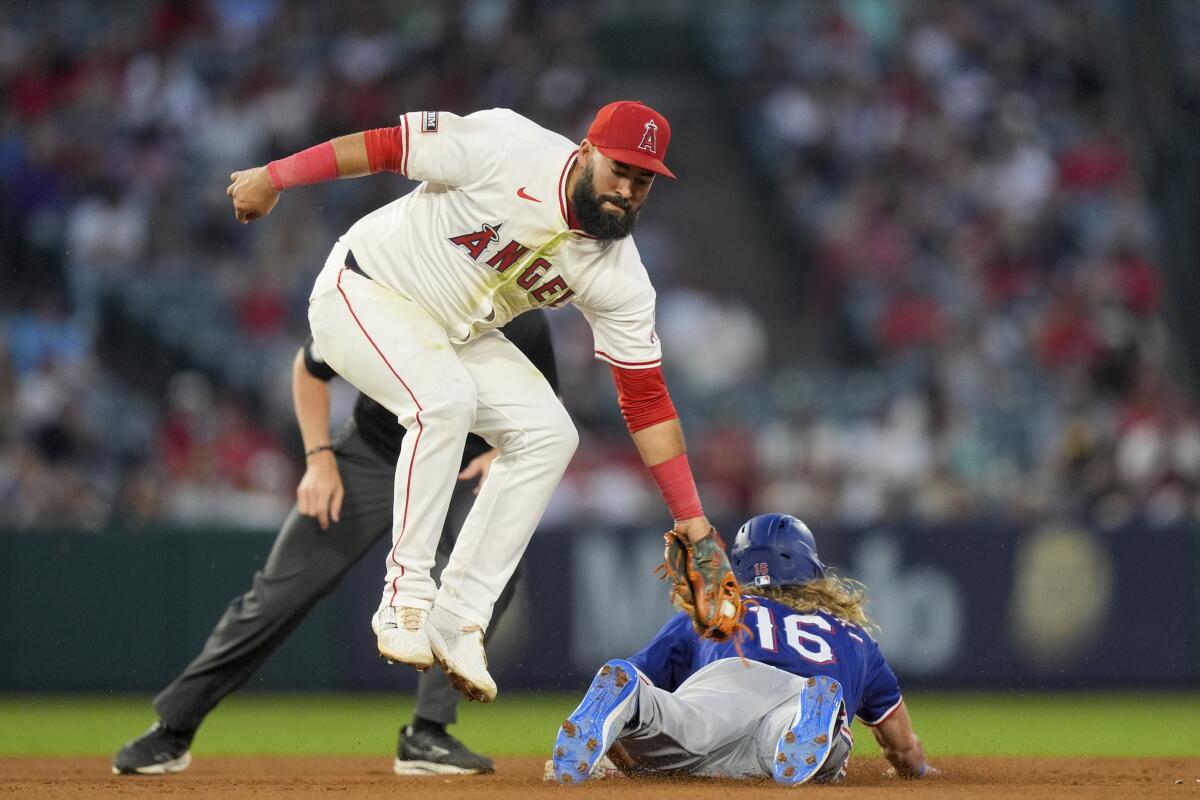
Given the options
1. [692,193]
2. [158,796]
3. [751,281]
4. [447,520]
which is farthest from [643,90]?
[158,796]

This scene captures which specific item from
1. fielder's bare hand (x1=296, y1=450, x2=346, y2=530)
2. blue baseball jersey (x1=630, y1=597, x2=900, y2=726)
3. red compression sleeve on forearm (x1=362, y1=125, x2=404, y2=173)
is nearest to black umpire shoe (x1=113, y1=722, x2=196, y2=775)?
fielder's bare hand (x1=296, y1=450, x2=346, y2=530)

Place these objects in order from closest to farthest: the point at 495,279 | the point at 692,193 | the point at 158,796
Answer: the point at 158,796, the point at 495,279, the point at 692,193

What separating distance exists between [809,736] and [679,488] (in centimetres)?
108

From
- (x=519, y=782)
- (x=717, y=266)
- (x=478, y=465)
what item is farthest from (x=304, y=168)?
(x=717, y=266)

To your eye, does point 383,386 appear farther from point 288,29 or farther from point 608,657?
point 288,29

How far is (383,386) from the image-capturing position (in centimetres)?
582

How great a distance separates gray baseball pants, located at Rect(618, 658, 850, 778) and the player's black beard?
1530mm

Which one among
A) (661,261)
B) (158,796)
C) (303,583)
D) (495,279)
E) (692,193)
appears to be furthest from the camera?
(692,193)

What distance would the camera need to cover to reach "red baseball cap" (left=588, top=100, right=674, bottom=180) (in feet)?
18.2

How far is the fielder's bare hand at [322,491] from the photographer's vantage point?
671 cm

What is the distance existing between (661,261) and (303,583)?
912 centimetres

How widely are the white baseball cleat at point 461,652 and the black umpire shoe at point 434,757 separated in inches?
33.2

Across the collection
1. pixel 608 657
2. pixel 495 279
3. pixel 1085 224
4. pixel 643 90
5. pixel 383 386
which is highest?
pixel 643 90

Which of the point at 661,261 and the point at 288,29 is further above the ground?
the point at 288,29
